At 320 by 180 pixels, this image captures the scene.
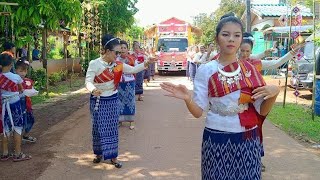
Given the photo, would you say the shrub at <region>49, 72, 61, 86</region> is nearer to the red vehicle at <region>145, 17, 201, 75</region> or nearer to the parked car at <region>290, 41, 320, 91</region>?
the red vehicle at <region>145, 17, 201, 75</region>

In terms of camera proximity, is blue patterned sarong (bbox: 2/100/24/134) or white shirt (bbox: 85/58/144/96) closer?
white shirt (bbox: 85/58/144/96)

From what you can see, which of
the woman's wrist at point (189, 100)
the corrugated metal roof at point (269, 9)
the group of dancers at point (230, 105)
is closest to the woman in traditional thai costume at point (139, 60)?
the group of dancers at point (230, 105)

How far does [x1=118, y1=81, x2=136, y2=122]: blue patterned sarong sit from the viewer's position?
8.48 m

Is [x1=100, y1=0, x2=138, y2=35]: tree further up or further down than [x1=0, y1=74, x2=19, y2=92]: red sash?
further up

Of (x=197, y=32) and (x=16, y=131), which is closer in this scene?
(x=16, y=131)

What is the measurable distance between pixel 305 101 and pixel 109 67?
884 centimetres

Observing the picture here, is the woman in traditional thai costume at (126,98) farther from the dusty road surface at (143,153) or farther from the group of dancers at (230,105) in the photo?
the group of dancers at (230,105)

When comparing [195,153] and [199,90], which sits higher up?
[199,90]

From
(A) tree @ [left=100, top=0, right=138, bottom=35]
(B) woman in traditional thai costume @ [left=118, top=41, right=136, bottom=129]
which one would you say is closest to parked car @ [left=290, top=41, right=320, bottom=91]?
(B) woman in traditional thai costume @ [left=118, top=41, right=136, bottom=129]

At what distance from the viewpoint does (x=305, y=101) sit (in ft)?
41.4

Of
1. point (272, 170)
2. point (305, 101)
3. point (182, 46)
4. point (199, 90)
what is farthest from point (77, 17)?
point (182, 46)

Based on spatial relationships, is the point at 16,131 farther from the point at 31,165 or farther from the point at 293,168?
the point at 293,168

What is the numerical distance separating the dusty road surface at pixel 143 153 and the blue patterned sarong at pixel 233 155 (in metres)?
2.30

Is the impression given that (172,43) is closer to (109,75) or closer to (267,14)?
(267,14)
